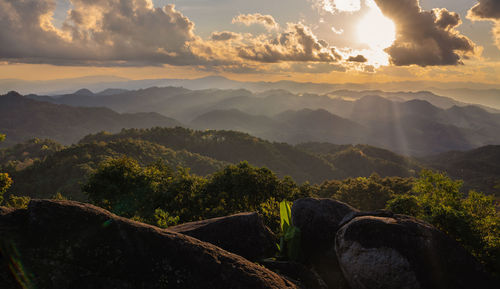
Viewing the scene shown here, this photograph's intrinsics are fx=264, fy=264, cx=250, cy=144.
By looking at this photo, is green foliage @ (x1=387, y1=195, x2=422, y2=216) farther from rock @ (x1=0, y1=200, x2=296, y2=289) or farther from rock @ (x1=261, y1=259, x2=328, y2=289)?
rock @ (x1=0, y1=200, x2=296, y2=289)

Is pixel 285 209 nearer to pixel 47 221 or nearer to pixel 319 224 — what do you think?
pixel 319 224

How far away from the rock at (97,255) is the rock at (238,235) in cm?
341

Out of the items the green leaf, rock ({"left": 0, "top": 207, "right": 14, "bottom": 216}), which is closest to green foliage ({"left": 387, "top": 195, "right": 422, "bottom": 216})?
the green leaf

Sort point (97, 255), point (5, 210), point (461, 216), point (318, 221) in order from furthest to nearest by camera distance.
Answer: point (461, 216) → point (318, 221) → point (5, 210) → point (97, 255)

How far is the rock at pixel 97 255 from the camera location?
7102 millimetres

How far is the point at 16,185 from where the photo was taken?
122 meters

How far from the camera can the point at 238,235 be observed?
13.2 meters

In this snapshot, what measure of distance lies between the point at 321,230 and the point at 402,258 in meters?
4.69

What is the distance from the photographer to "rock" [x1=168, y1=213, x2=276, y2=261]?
1273 cm

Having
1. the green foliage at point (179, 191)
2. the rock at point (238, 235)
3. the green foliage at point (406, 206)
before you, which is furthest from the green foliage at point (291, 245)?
the green foliage at point (406, 206)

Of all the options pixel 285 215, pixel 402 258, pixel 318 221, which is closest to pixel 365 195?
pixel 318 221

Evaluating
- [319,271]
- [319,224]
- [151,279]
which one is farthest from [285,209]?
[151,279]

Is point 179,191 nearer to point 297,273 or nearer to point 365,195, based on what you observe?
point 297,273

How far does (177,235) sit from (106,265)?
7.55 ft
